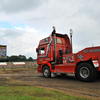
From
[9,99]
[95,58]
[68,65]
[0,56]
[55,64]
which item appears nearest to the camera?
[9,99]

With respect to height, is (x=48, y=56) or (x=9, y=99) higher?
(x=48, y=56)

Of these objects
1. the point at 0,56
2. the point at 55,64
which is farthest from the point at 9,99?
the point at 0,56

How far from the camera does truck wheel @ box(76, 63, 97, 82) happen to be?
23.6 ft

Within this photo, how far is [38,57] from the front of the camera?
11617 mm

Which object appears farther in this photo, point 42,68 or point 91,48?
point 42,68

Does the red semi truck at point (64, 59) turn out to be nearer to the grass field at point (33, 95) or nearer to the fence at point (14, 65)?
the grass field at point (33, 95)

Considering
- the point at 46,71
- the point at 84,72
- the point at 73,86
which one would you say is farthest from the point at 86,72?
the point at 46,71

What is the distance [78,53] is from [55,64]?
261cm

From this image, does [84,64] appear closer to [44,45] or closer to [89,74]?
[89,74]

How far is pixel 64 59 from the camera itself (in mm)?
9219

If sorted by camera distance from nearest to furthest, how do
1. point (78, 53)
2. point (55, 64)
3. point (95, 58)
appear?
1. point (95, 58)
2. point (78, 53)
3. point (55, 64)

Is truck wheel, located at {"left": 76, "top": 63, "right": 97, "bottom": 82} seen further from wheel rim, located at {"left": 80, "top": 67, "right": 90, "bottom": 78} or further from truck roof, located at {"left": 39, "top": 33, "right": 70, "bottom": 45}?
truck roof, located at {"left": 39, "top": 33, "right": 70, "bottom": 45}

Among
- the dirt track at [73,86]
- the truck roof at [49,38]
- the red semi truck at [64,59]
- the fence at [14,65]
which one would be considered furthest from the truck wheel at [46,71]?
the fence at [14,65]

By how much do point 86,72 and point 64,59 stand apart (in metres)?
2.14
